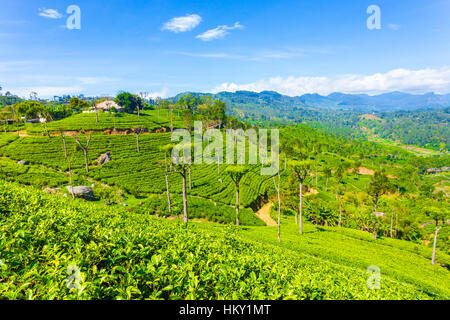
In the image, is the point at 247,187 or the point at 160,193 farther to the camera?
the point at 247,187

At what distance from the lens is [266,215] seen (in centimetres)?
3741

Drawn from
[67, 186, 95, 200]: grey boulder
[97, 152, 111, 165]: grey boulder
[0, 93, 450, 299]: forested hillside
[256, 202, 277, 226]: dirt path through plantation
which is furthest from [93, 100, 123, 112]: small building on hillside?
[256, 202, 277, 226]: dirt path through plantation

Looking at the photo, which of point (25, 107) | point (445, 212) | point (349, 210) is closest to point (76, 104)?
point (25, 107)

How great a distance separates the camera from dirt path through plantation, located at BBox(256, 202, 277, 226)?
114 feet

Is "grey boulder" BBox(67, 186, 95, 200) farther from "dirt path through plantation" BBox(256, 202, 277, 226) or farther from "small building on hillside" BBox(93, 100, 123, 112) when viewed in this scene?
"small building on hillside" BBox(93, 100, 123, 112)

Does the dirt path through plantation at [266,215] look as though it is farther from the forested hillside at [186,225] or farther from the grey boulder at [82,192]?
the grey boulder at [82,192]

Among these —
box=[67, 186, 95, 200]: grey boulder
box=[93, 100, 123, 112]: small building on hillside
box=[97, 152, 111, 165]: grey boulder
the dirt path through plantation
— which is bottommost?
the dirt path through plantation

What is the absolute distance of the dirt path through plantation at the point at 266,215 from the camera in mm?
34750

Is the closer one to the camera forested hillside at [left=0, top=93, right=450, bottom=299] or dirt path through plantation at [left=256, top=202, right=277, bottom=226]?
forested hillside at [left=0, top=93, right=450, bottom=299]

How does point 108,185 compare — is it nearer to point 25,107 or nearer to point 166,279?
point 166,279

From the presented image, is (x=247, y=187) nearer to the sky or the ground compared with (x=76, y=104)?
nearer to the ground
